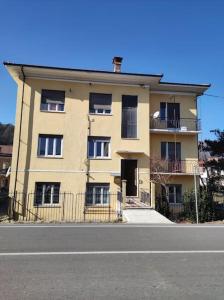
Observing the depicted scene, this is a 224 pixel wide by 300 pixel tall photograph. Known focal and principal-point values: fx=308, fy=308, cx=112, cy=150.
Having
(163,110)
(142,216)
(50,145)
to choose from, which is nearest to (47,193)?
(50,145)

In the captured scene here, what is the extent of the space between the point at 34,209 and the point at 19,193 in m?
1.43

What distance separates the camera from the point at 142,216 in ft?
53.3

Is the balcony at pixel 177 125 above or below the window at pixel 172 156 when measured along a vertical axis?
above

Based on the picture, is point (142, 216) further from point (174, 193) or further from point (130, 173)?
point (174, 193)

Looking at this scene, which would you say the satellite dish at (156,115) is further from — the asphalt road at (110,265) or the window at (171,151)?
the asphalt road at (110,265)

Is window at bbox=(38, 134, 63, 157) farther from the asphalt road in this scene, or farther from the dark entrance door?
the asphalt road

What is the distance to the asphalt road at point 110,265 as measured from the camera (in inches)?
182

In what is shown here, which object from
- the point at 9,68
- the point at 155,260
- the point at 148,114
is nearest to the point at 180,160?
the point at 148,114

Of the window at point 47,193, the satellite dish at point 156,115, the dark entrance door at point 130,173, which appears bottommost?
the window at point 47,193

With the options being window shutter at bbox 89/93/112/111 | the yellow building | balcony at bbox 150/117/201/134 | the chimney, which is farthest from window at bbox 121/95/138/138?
the chimney

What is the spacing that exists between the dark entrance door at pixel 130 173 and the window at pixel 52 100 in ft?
19.4

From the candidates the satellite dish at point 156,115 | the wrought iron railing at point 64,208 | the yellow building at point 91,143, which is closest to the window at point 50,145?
the yellow building at point 91,143

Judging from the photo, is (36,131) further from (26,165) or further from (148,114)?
(148,114)

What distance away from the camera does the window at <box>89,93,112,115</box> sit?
72.4 feet
